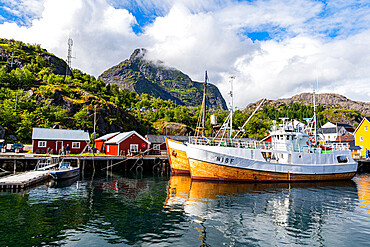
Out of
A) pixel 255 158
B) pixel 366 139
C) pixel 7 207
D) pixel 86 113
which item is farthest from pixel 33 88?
pixel 366 139

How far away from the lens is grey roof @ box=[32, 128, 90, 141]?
4231cm

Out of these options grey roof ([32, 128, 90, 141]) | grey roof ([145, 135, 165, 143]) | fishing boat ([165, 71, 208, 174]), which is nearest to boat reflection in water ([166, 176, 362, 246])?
fishing boat ([165, 71, 208, 174])

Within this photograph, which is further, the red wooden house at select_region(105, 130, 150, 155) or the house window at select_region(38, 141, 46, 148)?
the red wooden house at select_region(105, 130, 150, 155)

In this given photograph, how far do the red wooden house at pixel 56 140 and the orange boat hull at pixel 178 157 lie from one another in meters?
20.9

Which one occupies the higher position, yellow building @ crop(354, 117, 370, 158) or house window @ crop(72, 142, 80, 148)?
yellow building @ crop(354, 117, 370, 158)

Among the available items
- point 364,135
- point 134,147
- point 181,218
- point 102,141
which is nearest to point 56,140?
point 102,141

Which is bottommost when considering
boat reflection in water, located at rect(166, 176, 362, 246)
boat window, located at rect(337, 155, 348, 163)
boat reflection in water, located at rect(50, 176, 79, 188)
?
boat reflection in water, located at rect(166, 176, 362, 246)

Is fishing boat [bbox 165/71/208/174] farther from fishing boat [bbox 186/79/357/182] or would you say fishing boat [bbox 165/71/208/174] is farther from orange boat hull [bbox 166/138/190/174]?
fishing boat [bbox 186/79/357/182]

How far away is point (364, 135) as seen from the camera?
58188 mm

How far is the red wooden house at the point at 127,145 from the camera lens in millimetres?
45281

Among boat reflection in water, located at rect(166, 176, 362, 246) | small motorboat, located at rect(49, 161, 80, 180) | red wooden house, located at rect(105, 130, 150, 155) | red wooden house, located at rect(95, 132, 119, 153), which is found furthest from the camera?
red wooden house, located at rect(95, 132, 119, 153)

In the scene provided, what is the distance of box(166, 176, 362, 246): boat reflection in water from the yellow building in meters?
42.0

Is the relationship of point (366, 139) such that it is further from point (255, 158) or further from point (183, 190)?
point (183, 190)

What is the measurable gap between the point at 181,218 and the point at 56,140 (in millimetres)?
38231
